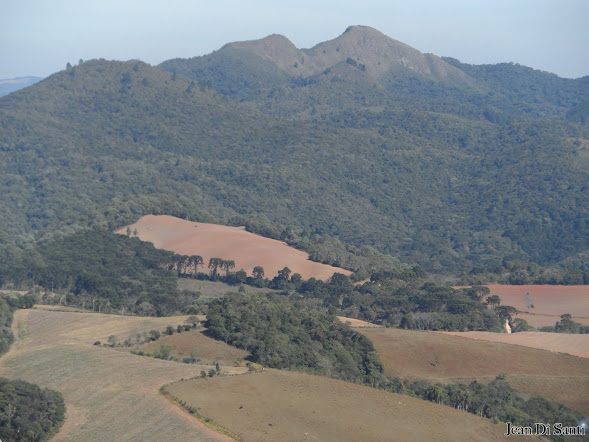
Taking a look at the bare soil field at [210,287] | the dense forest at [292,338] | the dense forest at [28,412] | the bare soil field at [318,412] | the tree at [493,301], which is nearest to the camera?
the bare soil field at [318,412]

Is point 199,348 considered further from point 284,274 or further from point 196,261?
point 196,261

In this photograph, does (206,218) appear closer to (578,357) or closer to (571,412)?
(578,357)

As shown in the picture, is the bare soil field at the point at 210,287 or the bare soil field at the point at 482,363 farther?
the bare soil field at the point at 210,287

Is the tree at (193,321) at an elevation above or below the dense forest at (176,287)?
above

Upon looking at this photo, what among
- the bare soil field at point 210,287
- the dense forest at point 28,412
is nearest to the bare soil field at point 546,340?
the bare soil field at point 210,287

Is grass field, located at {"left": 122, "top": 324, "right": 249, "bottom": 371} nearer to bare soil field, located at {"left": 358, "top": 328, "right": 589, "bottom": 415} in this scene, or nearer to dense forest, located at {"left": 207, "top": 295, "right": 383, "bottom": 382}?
dense forest, located at {"left": 207, "top": 295, "right": 383, "bottom": 382}

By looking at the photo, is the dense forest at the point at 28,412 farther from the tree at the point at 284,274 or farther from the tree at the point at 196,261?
the tree at the point at 196,261

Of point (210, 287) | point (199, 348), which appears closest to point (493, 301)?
point (210, 287)

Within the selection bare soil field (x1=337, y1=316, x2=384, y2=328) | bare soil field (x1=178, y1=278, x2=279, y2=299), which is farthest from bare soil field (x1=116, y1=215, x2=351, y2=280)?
bare soil field (x1=337, y1=316, x2=384, y2=328)
